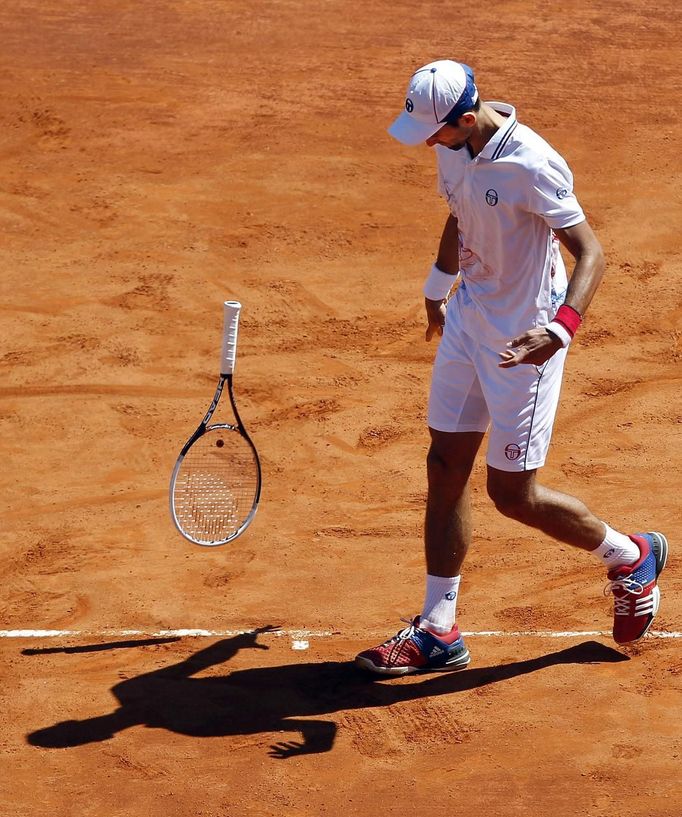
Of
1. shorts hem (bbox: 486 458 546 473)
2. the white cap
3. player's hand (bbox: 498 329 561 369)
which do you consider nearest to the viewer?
player's hand (bbox: 498 329 561 369)

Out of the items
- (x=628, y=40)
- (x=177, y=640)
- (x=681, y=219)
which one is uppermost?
(x=628, y=40)

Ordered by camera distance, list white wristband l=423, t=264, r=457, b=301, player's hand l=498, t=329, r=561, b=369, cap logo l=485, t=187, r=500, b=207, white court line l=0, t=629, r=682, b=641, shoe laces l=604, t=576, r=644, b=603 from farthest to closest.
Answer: white court line l=0, t=629, r=682, b=641 < white wristband l=423, t=264, r=457, b=301 < shoe laces l=604, t=576, r=644, b=603 < cap logo l=485, t=187, r=500, b=207 < player's hand l=498, t=329, r=561, b=369

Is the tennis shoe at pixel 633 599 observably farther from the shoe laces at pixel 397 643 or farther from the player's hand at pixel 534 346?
the player's hand at pixel 534 346

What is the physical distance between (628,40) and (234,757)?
9.49m

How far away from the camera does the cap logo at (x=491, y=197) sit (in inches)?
186

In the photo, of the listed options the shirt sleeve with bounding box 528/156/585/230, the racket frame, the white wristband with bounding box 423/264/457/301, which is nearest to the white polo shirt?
the shirt sleeve with bounding box 528/156/585/230

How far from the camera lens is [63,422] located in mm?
7586

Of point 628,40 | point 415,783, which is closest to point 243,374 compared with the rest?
point 415,783

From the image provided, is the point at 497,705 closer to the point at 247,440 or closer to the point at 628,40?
the point at 247,440

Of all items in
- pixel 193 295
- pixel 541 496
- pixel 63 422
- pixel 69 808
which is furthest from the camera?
pixel 193 295

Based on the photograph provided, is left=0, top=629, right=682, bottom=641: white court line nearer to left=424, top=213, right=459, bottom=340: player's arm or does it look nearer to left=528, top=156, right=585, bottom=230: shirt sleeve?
left=424, top=213, right=459, bottom=340: player's arm

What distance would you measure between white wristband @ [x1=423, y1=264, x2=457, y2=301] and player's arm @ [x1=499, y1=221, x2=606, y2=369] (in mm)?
762

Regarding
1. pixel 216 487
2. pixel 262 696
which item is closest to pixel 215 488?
pixel 216 487

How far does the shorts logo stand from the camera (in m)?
4.98
